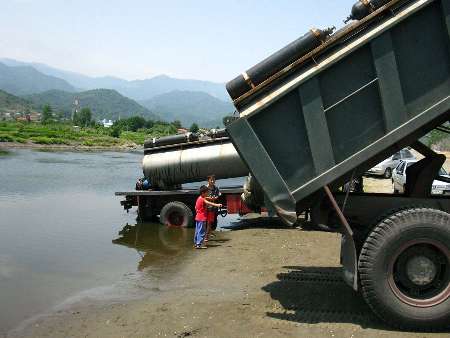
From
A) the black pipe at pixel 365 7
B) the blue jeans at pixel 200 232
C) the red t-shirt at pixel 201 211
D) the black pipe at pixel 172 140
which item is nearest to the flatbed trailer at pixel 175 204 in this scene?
the black pipe at pixel 172 140

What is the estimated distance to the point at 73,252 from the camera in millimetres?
11977

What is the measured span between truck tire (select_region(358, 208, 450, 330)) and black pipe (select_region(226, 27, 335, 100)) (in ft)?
7.22

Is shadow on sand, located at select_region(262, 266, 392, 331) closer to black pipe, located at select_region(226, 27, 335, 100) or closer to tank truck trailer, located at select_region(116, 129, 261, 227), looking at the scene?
black pipe, located at select_region(226, 27, 335, 100)

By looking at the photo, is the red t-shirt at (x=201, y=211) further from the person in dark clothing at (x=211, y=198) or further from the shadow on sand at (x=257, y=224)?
the shadow on sand at (x=257, y=224)

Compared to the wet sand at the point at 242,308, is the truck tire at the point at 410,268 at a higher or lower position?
higher

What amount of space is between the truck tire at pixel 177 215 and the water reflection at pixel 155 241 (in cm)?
22

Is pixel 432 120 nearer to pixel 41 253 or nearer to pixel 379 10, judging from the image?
pixel 379 10

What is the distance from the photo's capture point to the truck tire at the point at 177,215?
15.1 m

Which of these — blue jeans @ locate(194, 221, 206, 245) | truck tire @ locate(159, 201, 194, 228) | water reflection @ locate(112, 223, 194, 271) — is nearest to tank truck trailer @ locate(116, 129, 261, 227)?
truck tire @ locate(159, 201, 194, 228)

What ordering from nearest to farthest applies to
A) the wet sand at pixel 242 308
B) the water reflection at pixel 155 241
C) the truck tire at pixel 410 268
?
1. the truck tire at pixel 410 268
2. the wet sand at pixel 242 308
3. the water reflection at pixel 155 241

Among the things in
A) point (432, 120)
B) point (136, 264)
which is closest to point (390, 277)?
point (432, 120)

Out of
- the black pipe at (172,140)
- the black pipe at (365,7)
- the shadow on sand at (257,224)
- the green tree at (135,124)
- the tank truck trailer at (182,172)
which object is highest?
→ the green tree at (135,124)

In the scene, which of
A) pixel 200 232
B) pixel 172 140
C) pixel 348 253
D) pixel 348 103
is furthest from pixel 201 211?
pixel 348 103

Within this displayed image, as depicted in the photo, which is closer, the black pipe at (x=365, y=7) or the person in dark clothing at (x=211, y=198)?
the black pipe at (x=365, y=7)
